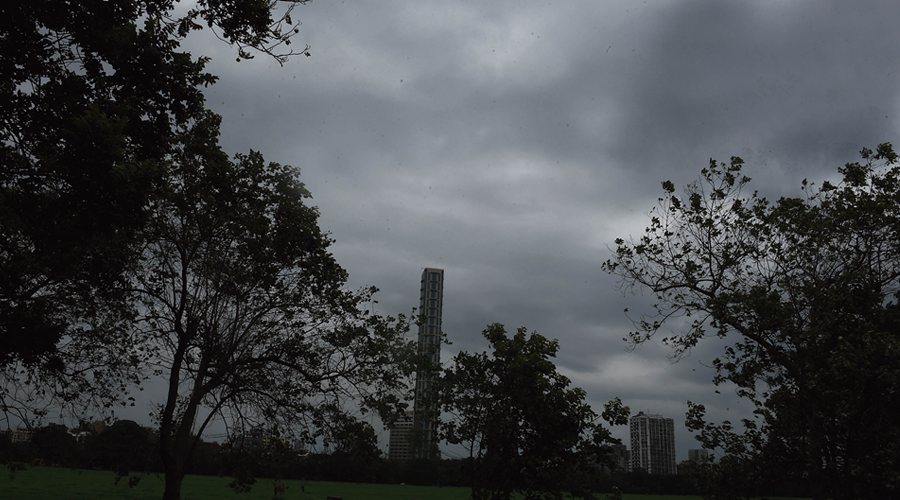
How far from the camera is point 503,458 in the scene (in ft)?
54.6

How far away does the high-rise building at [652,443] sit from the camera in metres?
78.6

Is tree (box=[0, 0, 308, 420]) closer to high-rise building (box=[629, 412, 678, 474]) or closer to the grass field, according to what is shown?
the grass field

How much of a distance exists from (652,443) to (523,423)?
74.4 meters

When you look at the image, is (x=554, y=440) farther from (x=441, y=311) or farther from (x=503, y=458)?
(x=441, y=311)

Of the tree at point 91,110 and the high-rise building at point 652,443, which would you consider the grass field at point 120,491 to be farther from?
the tree at point 91,110

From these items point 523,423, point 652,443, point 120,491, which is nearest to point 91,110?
point 523,423

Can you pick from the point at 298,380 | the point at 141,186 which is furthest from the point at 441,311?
the point at 141,186

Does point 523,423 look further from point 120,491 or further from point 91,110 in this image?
point 120,491

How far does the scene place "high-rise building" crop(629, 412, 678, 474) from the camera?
7862cm

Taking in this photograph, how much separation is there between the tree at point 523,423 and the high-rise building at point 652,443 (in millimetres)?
63864

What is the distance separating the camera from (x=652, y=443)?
8194 centimetres

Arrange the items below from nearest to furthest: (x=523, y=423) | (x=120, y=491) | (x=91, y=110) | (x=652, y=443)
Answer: (x=91, y=110), (x=523, y=423), (x=120, y=491), (x=652, y=443)

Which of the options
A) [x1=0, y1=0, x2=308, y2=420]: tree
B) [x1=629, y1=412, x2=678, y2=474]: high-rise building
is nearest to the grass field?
[x1=629, y1=412, x2=678, y2=474]: high-rise building

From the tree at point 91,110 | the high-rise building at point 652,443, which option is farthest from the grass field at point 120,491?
the tree at point 91,110
